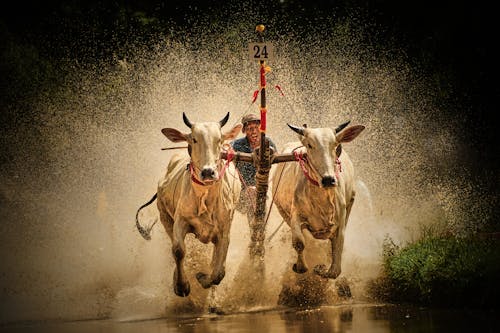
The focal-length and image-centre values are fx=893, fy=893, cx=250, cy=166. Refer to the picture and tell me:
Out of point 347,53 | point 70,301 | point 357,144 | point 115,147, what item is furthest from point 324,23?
point 70,301

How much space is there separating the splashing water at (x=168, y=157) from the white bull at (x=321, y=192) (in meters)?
0.64

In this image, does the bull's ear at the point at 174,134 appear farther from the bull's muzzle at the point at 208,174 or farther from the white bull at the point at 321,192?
the white bull at the point at 321,192

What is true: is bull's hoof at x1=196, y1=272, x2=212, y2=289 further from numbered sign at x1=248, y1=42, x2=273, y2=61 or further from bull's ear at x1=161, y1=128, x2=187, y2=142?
numbered sign at x1=248, y1=42, x2=273, y2=61

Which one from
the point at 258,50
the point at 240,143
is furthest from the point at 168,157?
the point at 258,50

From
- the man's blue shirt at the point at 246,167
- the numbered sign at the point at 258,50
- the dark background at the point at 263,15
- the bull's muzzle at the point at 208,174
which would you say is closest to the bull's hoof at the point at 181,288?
the bull's muzzle at the point at 208,174

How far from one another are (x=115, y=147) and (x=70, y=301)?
529 centimetres

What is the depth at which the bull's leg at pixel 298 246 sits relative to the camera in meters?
9.52

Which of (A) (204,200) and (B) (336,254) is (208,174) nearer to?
(A) (204,200)

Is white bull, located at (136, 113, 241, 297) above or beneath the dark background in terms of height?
beneath

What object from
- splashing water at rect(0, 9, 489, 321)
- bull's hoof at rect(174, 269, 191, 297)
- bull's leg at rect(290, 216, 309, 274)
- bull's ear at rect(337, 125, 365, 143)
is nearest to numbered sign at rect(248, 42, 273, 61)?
bull's ear at rect(337, 125, 365, 143)

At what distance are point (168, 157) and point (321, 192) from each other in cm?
404

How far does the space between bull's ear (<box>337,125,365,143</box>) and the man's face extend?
2046 millimetres

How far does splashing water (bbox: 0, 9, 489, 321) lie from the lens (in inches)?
406

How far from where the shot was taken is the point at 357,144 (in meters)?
14.9
